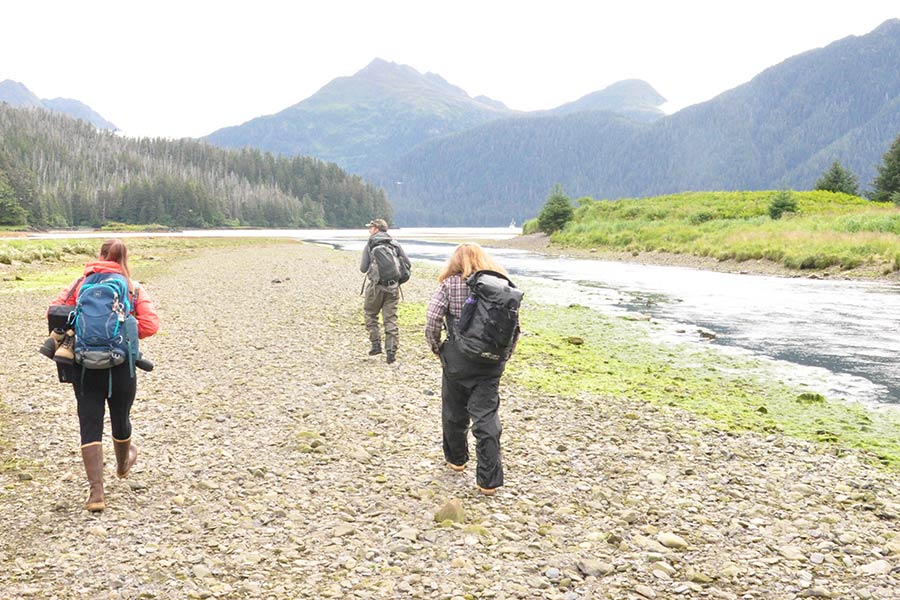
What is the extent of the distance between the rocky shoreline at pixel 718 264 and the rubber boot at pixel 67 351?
126ft

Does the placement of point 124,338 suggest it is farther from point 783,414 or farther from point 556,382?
point 783,414

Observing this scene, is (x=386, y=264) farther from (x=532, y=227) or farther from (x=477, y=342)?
(x=532, y=227)

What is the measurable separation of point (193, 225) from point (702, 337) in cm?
17017

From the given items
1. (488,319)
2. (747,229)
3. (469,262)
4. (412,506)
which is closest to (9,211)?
(747,229)

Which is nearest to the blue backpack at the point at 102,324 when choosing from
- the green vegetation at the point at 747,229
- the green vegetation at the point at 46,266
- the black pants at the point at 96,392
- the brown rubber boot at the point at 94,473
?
the black pants at the point at 96,392

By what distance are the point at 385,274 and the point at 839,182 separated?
7776 cm

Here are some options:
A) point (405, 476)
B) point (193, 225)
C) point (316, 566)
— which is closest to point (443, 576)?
point (316, 566)

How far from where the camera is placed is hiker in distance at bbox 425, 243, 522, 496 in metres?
7.22

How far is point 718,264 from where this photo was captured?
157ft

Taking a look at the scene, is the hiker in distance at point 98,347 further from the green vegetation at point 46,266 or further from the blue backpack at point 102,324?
the green vegetation at point 46,266

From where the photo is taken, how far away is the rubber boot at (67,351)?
6570 millimetres

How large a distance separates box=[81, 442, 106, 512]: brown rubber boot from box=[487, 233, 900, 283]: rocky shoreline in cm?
3825

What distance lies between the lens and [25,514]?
6.78 meters

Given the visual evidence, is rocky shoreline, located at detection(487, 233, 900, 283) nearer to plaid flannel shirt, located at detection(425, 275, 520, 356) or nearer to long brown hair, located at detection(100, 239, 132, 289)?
plaid flannel shirt, located at detection(425, 275, 520, 356)
